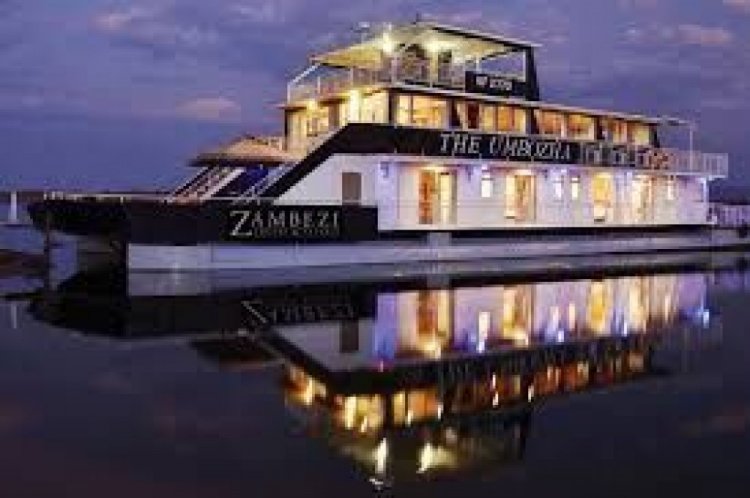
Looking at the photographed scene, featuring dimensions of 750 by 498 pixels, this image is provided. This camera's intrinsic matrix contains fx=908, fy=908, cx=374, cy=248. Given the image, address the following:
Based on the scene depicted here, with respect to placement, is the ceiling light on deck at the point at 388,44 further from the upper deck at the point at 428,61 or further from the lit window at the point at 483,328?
the lit window at the point at 483,328

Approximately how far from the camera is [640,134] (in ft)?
126

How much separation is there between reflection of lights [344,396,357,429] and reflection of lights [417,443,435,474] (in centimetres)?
112

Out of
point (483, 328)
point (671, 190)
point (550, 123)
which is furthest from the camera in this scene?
point (671, 190)

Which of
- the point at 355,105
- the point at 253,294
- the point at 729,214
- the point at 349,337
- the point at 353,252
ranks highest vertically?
the point at 355,105

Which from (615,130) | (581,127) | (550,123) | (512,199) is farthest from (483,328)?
(615,130)

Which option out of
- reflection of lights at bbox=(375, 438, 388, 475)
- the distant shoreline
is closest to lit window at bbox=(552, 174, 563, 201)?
the distant shoreline

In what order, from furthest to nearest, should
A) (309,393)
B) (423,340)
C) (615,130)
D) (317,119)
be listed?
(615,130), (317,119), (423,340), (309,393)

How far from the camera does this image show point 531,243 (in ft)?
108

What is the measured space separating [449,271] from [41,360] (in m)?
15.9

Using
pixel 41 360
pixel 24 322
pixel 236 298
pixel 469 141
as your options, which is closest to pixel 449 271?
pixel 469 141

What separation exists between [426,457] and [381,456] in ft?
1.45

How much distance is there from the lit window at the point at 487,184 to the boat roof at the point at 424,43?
466 centimetres

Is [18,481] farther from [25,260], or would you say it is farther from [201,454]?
[25,260]

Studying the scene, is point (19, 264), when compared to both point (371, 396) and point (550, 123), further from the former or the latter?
point (371, 396)
